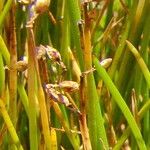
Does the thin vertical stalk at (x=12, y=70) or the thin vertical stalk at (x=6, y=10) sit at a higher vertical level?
the thin vertical stalk at (x=6, y=10)

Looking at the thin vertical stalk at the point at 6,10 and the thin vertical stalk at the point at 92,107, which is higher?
the thin vertical stalk at the point at 6,10

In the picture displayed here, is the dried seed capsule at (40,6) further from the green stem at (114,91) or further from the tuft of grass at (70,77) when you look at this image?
the green stem at (114,91)

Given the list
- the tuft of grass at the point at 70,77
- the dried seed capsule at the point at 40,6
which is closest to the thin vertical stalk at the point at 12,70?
the tuft of grass at the point at 70,77

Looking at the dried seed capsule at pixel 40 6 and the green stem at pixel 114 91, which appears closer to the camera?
the dried seed capsule at pixel 40 6

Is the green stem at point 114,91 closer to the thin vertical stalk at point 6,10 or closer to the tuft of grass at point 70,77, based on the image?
the tuft of grass at point 70,77

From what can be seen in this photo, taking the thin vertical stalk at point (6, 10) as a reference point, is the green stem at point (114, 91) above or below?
below

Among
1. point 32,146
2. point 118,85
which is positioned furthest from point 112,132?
point 32,146

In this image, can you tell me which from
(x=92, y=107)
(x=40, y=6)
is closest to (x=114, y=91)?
(x=92, y=107)

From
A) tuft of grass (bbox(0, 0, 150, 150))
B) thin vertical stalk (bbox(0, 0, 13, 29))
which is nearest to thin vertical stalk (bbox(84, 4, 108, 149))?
tuft of grass (bbox(0, 0, 150, 150))

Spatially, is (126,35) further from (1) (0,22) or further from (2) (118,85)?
(1) (0,22)

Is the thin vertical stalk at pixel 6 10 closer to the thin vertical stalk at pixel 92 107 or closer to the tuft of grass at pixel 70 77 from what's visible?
the tuft of grass at pixel 70 77

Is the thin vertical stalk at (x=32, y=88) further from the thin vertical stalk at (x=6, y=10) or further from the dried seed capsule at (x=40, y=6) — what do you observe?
the thin vertical stalk at (x=6, y=10)

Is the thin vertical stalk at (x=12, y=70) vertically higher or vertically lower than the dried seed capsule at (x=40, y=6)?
lower

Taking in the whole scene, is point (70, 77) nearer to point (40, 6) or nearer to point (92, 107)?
point (92, 107)
